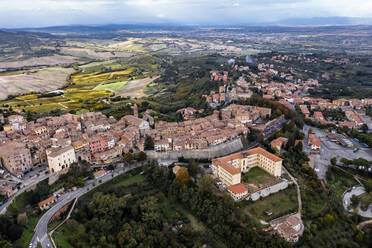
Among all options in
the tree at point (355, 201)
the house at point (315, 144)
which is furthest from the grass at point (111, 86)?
the tree at point (355, 201)

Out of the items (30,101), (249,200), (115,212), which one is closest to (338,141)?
(249,200)

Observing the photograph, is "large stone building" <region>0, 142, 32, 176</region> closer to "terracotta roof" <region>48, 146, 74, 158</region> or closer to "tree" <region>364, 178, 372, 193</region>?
"terracotta roof" <region>48, 146, 74, 158</region>

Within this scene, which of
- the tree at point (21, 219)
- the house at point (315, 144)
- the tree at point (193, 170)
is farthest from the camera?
the house at point (315, 144)

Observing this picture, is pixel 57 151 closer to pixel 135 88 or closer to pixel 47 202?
pixel 47 202

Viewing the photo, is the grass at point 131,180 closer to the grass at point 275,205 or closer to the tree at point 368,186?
the grass at point 275,205

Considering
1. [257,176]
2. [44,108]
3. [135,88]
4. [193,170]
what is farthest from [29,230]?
[135,88]

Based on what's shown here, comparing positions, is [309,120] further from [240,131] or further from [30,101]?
[30,101]

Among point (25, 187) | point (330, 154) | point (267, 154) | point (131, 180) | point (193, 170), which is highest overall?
point (267, 154)

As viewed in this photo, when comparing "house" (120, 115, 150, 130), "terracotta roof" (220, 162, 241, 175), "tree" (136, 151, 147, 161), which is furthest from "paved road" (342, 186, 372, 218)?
"house" (120, 115, 150, 130)
